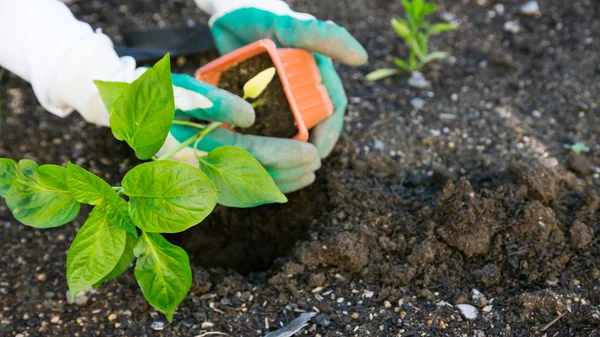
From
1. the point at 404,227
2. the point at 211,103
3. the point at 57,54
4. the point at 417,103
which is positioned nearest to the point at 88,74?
the point at 57,54

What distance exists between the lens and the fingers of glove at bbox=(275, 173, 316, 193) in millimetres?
1685

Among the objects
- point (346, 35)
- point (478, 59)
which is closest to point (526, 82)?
point (478, 59)

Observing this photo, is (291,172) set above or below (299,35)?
below

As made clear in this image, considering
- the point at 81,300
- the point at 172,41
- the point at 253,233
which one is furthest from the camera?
the point at 172,41

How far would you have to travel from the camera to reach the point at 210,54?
7.43 feet

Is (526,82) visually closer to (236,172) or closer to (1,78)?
(236,172)

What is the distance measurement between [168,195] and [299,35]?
675 millimetres

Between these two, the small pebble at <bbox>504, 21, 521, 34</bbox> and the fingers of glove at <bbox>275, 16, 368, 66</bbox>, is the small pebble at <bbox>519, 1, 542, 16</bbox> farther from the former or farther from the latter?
the fingers of glove at <bbox>275, 16, 368, 66</bbox>

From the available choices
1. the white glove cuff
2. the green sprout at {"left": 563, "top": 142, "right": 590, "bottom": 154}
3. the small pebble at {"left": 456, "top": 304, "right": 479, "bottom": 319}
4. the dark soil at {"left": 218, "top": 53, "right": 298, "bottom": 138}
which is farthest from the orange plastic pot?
the green sprout at {"left": 563, "top": 142, "right": 590, "bottom": 154}

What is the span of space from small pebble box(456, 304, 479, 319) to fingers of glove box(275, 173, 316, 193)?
47cm

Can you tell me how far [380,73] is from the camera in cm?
216

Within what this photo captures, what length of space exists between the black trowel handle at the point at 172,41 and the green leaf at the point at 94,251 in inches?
37.7

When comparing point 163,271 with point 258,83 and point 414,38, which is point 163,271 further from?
point 414,38

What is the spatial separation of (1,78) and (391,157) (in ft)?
4.42
